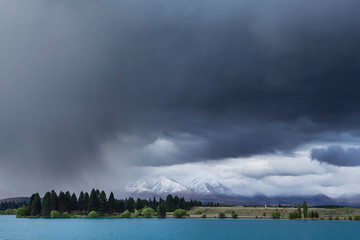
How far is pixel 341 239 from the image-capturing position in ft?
510

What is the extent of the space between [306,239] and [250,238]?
22496mm

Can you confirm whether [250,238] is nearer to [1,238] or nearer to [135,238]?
[135,238]

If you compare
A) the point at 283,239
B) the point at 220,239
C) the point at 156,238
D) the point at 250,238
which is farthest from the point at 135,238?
the point at 283,239

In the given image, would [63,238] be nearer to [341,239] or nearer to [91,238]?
[91,238]

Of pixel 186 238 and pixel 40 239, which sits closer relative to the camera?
pixel 40 239

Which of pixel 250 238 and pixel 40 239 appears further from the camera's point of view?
pixel 250 238

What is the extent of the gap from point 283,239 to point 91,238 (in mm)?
73519

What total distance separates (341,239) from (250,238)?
36.4 meters

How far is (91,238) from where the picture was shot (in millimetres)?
149375

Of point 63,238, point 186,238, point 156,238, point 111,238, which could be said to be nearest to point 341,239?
point 186,238

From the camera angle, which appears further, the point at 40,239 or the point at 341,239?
the point at 341,239

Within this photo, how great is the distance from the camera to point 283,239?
150000mm

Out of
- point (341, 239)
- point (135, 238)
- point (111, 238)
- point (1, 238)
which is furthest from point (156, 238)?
point (341, 239)

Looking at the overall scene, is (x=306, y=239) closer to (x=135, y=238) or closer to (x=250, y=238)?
(x=250, y=238)
